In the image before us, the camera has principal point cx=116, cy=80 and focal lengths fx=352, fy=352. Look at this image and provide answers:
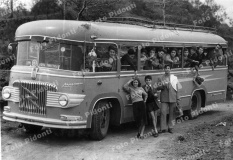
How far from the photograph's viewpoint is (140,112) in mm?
8523

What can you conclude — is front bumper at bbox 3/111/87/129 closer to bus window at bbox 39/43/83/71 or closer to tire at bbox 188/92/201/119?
bus window at bbox 39/43/83/71

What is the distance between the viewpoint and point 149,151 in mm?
7496

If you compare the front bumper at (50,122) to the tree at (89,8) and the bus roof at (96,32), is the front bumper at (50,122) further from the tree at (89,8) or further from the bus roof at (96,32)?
the tree at (89,8)

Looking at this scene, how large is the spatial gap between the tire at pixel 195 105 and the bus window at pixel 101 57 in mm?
4533

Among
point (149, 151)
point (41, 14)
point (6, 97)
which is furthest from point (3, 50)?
point (149, 151)

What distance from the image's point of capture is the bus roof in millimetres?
7625

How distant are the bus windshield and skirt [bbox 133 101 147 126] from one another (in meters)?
1.73

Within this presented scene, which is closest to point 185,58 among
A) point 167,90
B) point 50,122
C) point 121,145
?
point 167,90

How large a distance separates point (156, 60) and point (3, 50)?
9.24m

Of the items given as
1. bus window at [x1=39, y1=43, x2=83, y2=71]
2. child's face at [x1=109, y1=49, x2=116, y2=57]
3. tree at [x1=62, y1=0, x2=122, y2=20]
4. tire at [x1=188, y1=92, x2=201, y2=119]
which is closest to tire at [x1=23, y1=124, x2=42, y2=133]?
bus window at [x1=39, y1=43, x2=83, y2=71]

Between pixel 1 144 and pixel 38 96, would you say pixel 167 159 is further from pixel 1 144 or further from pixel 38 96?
pixel 1 144

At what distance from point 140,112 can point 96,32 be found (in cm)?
220

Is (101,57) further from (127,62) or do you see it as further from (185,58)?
(185,58)

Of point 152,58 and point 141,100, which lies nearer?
point 141,100
